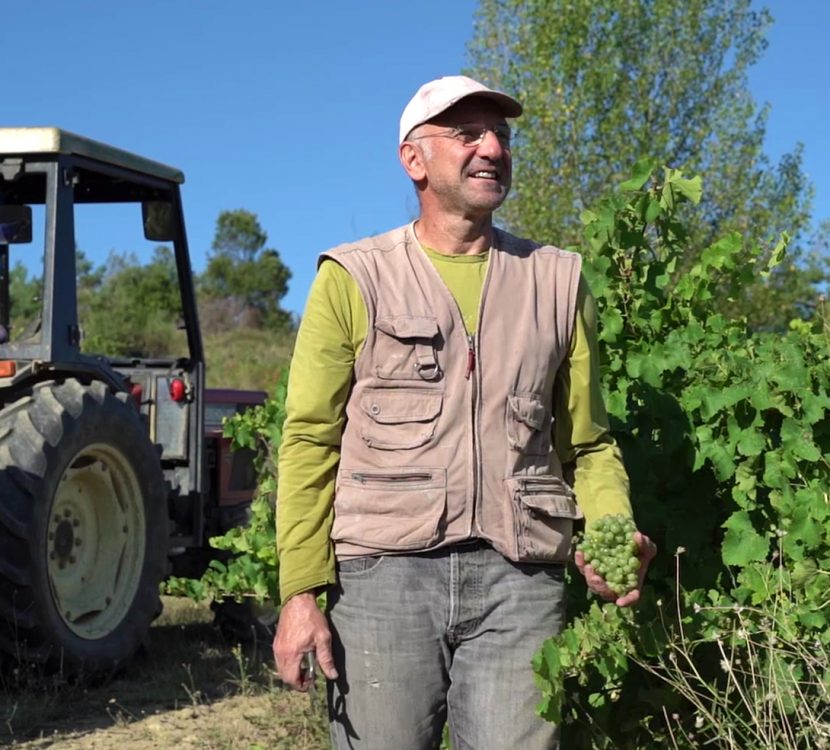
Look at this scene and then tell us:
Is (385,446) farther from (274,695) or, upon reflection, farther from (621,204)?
(274,695)

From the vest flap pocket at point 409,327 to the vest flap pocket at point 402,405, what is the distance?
10 centimetres

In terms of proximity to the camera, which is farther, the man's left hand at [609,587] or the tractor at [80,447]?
the tractor at [80,447]

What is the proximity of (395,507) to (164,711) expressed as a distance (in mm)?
3337

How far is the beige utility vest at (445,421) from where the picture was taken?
8.20 feet

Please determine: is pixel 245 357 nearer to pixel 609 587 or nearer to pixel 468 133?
pixel 468 133

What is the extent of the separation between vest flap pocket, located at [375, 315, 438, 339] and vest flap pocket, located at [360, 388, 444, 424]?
10 cm

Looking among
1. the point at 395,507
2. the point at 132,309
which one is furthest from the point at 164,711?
the point at 132,309

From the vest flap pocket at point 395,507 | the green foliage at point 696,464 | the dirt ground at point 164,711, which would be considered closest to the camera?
the vest flap pocket at point 395,507

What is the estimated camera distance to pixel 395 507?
8.19 ft

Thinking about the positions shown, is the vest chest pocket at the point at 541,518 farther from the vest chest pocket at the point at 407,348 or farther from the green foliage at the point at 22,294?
the green foliage at the point at 22,294

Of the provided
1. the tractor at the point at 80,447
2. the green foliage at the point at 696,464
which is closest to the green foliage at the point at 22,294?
the tractor at the point at 80,447

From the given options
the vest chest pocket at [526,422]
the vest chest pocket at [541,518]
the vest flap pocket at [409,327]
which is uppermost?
the vest flap pocket at [409,327]

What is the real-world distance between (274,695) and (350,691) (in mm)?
3050

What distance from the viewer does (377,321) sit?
2.57 metres
